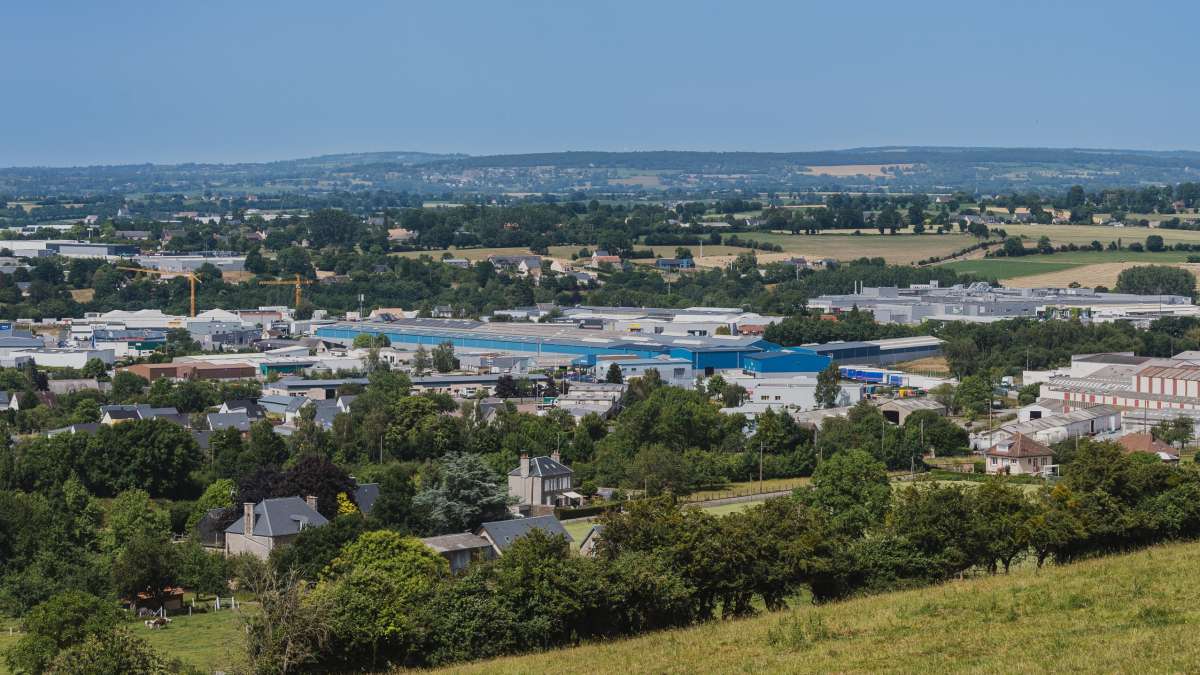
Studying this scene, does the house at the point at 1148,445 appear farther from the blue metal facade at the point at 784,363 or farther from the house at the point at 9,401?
the house at the point at 9,401

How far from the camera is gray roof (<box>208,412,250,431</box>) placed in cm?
2769

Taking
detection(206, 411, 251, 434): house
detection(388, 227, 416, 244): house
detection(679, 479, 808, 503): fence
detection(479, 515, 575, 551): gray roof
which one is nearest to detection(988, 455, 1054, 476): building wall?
detection(679, 479, 808, 503): fence

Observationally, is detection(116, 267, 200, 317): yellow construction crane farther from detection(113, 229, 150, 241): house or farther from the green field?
the green field

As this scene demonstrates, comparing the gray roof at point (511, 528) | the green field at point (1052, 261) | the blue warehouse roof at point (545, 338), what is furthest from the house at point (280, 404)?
the green field at point (1052, 261)

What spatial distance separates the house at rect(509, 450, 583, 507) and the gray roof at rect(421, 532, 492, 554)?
11.4 ft

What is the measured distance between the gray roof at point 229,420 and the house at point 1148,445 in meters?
12.5

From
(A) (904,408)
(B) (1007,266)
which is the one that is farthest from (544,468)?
(B) (1007,266)

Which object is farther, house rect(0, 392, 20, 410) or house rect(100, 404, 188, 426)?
house rect(0, 392, 20, 410)

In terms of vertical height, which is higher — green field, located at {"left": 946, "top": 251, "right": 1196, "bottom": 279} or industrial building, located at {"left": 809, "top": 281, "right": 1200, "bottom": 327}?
industrial building, located at {"left": 809, "top": 281, "right": 1200, "bottom": 327}

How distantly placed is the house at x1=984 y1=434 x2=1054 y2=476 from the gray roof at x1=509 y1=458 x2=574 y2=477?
5562 mm

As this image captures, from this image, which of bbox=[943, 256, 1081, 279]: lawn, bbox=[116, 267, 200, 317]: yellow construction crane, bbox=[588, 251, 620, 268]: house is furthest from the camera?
bbox=[588, 251, 620, 268]: house

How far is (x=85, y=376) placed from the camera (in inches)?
1385

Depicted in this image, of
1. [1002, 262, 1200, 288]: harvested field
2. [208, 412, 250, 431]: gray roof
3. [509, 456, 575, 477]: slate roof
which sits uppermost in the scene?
[509, 456, 575, 477]: slate roof

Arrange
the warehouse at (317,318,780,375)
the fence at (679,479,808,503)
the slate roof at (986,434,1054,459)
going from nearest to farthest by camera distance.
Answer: the fence at (679,479,808,503), the slate roof at (986,434,1054,459), the warehouse at (317,318,780,375)
